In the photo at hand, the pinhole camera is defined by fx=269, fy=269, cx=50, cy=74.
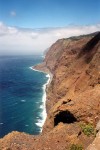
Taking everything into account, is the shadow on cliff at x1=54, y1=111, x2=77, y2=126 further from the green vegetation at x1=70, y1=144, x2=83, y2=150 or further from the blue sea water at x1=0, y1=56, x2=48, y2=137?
the blue sea water at x1=0, y1=56, x2=48, y2=137

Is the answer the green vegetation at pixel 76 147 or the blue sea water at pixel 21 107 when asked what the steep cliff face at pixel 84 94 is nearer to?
the green vegetation at pixel 76 147

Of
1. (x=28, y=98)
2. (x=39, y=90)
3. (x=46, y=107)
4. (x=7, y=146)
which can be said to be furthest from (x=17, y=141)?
(x=39, y=90)

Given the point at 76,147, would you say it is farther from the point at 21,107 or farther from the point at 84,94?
the point at 21,107

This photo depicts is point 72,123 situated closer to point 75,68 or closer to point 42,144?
point 42,144

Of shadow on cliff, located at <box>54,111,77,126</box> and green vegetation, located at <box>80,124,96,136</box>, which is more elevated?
green vegetation, located at <box>80,124,96,136</box>

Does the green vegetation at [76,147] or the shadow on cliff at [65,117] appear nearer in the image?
the green vegetation at [76,147]

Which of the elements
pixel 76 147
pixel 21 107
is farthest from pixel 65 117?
pixel 21 107

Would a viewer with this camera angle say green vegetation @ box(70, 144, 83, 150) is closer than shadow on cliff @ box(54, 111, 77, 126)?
Yes

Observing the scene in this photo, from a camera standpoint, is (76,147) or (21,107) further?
(21,107)

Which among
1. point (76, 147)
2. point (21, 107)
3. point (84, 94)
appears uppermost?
point (84, 94)

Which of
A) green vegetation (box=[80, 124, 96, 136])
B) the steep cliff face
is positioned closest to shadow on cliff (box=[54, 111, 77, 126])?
the steep cliff face

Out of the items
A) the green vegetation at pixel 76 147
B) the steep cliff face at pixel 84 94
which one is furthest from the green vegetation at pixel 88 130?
the green vegetation at pixel 76 147
